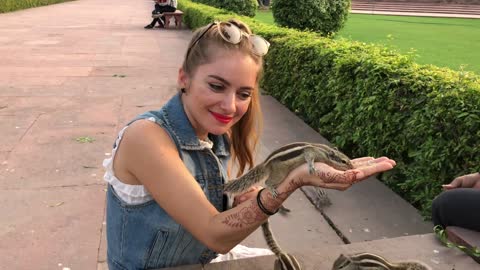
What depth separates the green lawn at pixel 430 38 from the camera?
514 inches

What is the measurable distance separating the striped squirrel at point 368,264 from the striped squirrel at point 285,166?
0.62 feet

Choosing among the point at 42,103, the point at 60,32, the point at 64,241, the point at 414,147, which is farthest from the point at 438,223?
the point at 60,32

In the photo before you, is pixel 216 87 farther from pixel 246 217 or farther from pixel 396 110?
pixel 396 110

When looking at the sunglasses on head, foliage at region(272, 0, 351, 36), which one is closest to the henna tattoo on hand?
the sunglasses on head

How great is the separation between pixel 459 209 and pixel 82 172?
3.94 m

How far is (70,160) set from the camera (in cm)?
567

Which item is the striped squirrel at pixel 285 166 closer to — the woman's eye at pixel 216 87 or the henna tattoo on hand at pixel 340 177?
the henna tattoo on hand at pixel 340 177

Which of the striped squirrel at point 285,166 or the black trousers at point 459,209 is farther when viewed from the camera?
the black trousers at point 459,209

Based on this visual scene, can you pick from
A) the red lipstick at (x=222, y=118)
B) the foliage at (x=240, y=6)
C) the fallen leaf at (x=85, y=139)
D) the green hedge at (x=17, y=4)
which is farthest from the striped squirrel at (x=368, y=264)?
the green hedge at (x=17, y=4)

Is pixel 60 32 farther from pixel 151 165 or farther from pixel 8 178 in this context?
pixel 151 165

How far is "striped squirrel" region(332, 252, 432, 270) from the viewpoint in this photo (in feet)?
6.61

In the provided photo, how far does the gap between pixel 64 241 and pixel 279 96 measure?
5294 mm

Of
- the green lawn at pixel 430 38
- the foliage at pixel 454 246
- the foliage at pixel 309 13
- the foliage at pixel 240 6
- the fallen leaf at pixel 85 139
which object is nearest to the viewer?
the foliage at pixel 454 246

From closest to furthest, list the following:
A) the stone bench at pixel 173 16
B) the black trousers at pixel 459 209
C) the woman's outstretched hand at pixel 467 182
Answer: the black trousers at pixel 459 209, the woman's outstretched hand at pixel 467 182, the stone bench at pixel 173 16
